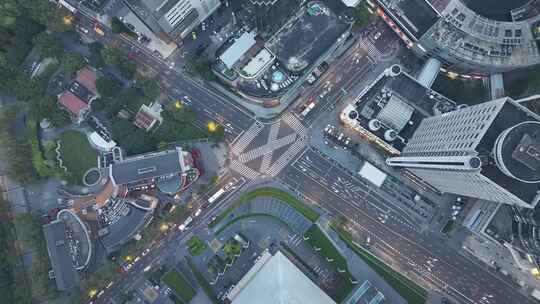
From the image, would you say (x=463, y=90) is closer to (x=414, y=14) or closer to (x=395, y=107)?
(x=395, y=107)

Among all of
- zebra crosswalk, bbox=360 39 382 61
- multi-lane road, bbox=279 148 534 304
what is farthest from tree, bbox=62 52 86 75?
zebra crosswalk, bbox=360 39 382 61

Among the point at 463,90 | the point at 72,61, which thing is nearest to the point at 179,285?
the point at 72,61

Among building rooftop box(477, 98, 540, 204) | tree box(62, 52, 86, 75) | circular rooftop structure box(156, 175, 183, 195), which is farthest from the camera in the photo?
tree box(62, 52, 86, 75)

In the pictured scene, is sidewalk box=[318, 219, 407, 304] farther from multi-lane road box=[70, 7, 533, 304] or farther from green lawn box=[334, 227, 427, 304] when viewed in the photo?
multi-lane road box=[70, 7, 533, 304]

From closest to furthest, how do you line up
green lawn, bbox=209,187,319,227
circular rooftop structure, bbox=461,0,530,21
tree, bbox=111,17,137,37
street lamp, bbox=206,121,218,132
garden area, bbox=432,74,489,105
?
circular rooftop structure, bbox=461,0,530,21 < garden area, bbox=432,74,489,105 < green lawn, bbox=209,187,319,227 < street lamp, bbox=206,121,218,132 < tree, bbox=111,17,137,37

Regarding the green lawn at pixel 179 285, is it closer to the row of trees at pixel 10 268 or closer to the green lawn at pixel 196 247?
the green lawn at pixel 196 247

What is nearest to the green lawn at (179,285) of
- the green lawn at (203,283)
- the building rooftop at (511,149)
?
the green lawn at (203,283)
